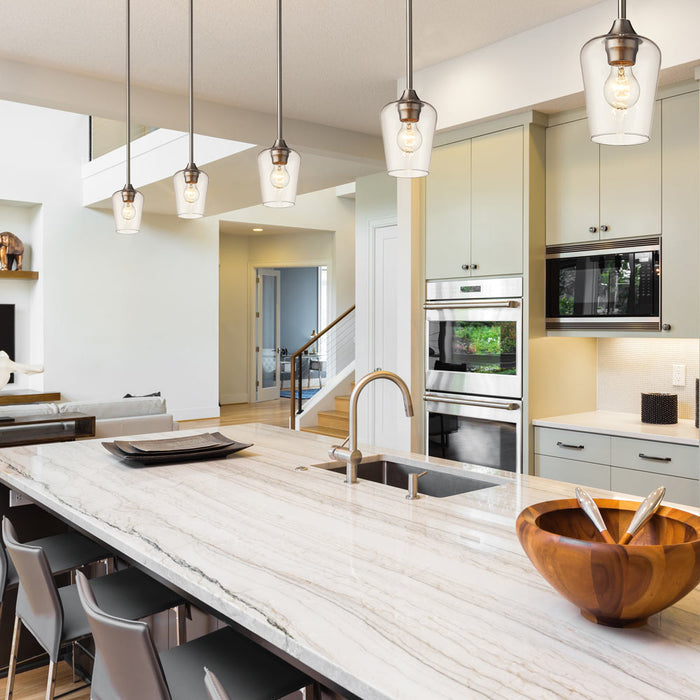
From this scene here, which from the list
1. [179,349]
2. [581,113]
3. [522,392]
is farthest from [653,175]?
[179,349]

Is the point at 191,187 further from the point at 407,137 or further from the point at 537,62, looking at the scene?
the point at 537,62

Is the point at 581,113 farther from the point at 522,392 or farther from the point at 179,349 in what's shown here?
the point at 179,349

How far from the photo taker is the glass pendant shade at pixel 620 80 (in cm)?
131

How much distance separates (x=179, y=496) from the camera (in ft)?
6.54

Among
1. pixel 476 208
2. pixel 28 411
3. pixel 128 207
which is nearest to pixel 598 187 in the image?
pixel 476 208

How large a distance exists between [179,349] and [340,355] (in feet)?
7.16

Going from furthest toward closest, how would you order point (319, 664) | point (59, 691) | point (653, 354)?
point (653, 354), point (59, 691), point (319, 664)

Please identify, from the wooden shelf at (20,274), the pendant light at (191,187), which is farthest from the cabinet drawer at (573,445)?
the wooden shelf at (20,274)

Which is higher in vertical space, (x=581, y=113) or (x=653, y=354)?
(x=581, y=113)

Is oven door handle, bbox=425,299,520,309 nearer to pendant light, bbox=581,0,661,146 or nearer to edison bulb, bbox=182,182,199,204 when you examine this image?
edison bulb, bbox=182,182,199,204

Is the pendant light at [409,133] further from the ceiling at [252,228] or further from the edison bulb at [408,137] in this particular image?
the ceiling at [252,228]

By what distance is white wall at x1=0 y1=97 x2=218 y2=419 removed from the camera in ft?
26.6

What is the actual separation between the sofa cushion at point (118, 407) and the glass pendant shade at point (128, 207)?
207cm

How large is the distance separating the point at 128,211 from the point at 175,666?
193cm
